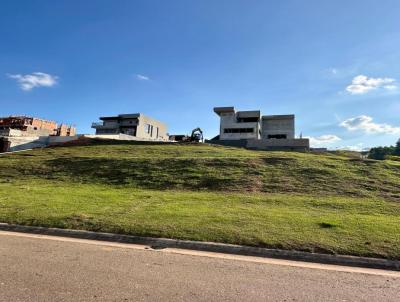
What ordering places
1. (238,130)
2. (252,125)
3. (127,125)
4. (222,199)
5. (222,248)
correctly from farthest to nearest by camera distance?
(127,125)
(238,130)
(252,125)
(222,199)
(222,248)

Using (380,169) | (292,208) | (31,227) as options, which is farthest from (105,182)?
(380,169)

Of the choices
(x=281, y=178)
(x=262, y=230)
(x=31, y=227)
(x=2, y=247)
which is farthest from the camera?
(x=281, y=178)

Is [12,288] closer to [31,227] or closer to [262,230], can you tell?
[31,227]

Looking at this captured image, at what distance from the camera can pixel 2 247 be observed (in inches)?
279

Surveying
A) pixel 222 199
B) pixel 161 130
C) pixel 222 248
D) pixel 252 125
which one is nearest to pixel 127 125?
pixel 161 130

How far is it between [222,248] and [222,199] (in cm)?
596

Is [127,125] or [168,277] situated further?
[127,125]

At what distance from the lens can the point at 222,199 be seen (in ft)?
43.7

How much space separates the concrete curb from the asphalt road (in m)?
0.31

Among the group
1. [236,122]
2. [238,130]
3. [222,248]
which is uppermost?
[236,122]

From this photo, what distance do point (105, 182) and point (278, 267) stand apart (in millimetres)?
13446

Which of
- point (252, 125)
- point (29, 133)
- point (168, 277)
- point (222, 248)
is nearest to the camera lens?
point (168, 277)

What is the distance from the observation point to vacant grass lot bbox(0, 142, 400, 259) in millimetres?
8180

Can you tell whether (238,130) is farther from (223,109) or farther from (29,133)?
(29,133)
